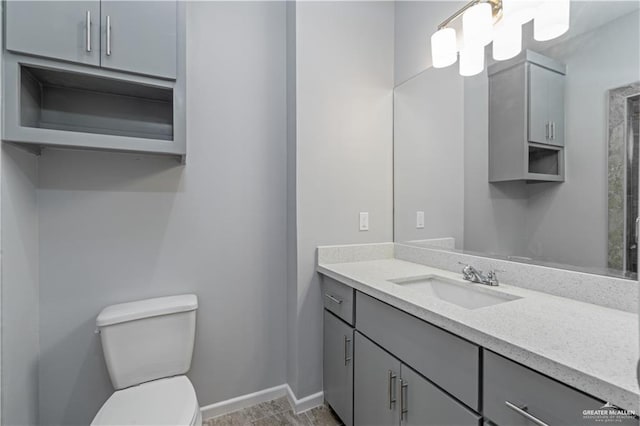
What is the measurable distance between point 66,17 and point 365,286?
1670 mm

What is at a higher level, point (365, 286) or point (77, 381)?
point (365, 286)

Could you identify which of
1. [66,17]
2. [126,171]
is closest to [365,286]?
[126,171]

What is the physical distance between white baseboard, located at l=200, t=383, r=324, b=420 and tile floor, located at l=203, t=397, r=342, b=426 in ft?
0.07

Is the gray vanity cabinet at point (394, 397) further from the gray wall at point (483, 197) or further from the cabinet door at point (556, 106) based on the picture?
the cabinet door at point (556, 106)

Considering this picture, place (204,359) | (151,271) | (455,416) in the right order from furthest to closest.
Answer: (204,359) < (151,271) < (455,416)

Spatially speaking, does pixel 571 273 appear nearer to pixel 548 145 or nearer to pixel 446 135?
pixel 548 145

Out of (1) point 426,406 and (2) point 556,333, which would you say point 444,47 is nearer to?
(2) point 556,333

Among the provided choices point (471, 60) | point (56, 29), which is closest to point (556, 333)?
point (471, 60)

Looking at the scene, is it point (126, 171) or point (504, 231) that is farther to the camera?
point (126, 171)

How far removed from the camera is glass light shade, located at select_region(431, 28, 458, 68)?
1610 millimetres

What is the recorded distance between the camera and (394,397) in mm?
1200

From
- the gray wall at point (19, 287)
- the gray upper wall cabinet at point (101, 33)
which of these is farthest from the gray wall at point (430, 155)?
the gray wall at point (19, 287)

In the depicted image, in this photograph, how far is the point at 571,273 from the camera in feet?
3.76

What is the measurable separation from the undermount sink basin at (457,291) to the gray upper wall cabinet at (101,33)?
1547mm
